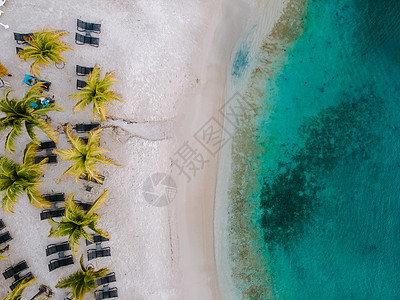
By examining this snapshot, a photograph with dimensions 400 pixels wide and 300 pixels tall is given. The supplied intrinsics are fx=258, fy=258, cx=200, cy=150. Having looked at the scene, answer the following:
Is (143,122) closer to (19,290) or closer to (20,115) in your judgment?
(20,115)

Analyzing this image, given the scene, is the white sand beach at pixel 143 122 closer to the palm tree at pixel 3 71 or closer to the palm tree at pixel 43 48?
the palm tree at pixel 3 71

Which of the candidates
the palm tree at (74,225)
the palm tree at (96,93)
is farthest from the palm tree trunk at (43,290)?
the palm tree at (96,93)

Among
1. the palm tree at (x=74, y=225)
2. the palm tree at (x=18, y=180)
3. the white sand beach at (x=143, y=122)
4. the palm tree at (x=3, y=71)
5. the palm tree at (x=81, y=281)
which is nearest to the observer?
the palm tree at (x=18, y=180)

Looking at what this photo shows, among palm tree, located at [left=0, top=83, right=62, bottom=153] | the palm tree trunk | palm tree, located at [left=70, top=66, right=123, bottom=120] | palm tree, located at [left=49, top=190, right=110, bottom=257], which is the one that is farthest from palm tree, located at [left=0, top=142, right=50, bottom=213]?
the palm tree trunk

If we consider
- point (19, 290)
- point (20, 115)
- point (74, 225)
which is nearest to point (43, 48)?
point (20, 115)

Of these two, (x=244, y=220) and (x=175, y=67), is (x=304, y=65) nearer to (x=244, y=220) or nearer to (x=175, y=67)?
(x=175, y=67)

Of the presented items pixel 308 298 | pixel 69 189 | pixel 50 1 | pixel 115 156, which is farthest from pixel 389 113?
pixel 50 1

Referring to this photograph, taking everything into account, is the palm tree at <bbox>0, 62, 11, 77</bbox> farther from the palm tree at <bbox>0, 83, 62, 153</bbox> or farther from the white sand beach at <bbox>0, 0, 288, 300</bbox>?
the palm tree at <bbox>0, 83, 62, 153</bbox>
